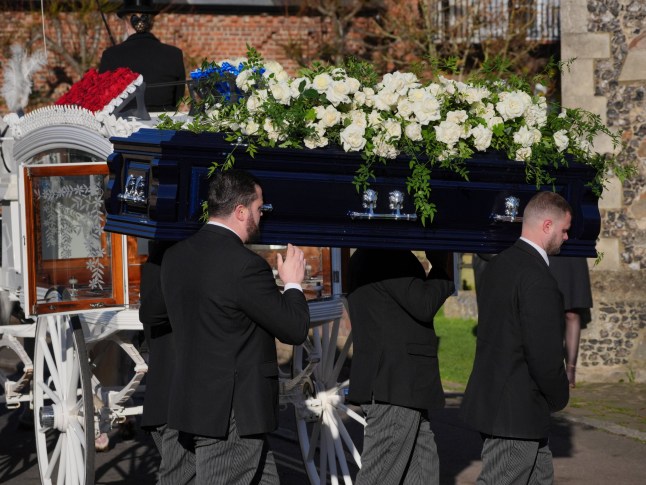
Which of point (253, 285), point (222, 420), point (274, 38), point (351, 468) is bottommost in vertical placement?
point (351, 468)

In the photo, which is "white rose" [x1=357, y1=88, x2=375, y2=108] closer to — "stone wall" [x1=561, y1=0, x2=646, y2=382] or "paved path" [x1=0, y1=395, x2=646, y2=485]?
"paved path" [x1=0, y1=395, x2=646, y2=485]

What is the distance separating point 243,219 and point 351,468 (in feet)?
11.4

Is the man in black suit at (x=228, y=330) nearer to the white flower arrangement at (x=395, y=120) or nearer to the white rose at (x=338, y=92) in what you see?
the white flower arrangement at (x=395, y=120)

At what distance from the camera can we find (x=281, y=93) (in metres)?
5.63

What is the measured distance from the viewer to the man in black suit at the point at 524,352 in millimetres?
5379

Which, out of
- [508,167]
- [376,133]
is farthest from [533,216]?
[376,133]

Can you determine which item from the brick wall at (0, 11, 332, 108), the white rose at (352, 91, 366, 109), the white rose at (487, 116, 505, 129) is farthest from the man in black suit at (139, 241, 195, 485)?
the brick wall at (0, 11, 332, 108)

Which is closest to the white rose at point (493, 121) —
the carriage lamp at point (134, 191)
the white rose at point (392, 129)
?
the white rose at point (392, 129)

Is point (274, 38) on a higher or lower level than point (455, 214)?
higher

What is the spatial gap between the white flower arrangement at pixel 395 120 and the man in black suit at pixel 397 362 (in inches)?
26.4

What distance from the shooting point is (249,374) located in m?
5.14

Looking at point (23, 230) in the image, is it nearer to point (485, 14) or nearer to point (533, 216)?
point (533, 216)

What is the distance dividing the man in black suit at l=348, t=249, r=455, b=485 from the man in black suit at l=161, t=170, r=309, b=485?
1.14 meters

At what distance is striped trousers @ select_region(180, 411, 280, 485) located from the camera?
5.17 m
